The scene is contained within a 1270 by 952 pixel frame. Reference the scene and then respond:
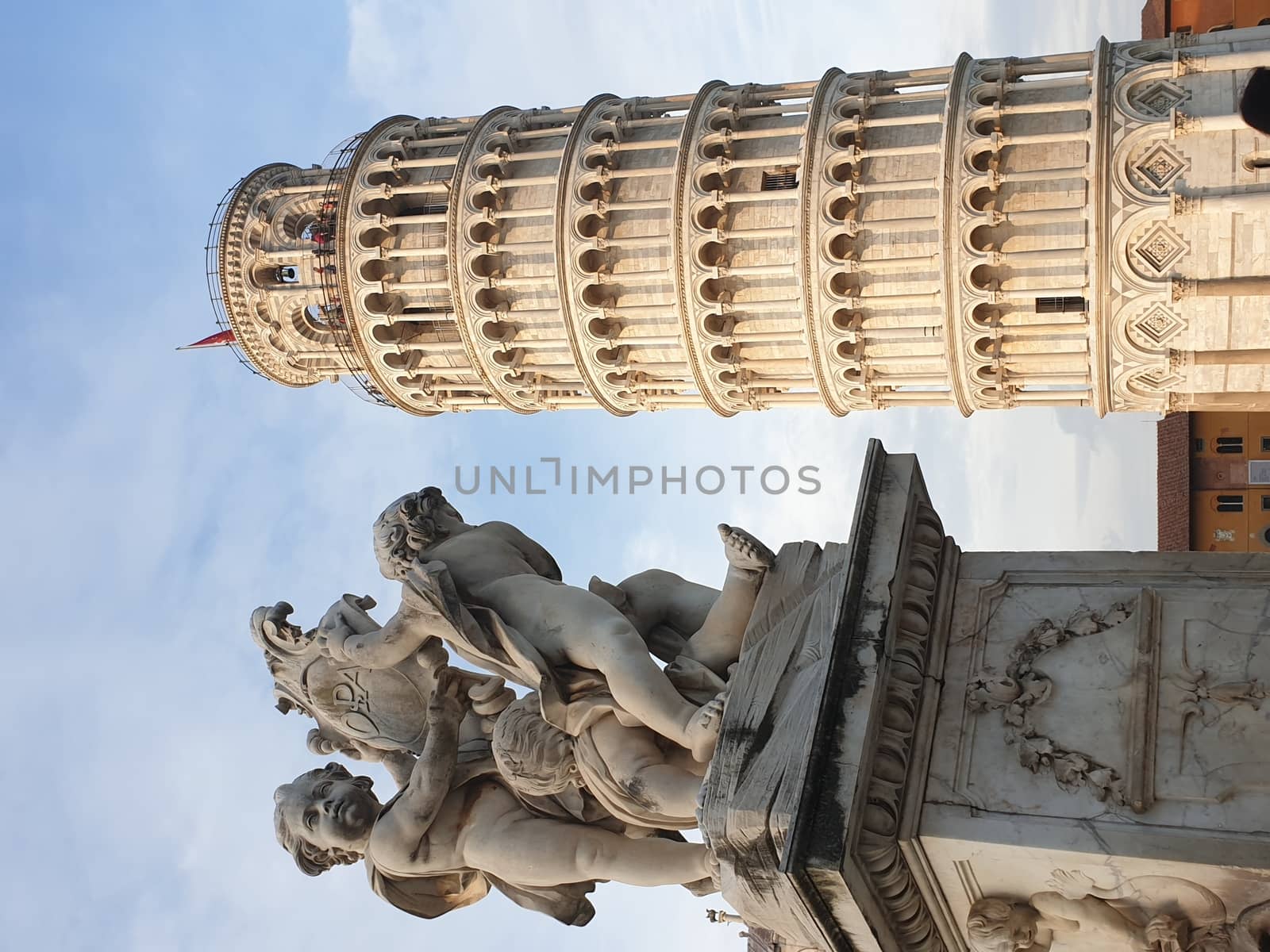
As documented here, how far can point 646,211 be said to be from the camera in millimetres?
26031

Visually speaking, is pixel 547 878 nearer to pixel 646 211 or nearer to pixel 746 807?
pixel 746 807

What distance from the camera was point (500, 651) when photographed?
304 inches

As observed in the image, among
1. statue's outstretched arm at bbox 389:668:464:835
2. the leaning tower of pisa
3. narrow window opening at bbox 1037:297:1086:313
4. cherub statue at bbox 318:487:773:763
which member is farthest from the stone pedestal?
narrow window opening at bbox 1037:297:1086:313

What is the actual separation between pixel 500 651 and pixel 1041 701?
3034 millimetres

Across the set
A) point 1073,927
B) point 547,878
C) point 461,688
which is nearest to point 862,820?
point 1073,927

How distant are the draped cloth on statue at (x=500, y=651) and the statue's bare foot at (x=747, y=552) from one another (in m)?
1.01

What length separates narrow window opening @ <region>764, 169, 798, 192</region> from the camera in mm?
25000

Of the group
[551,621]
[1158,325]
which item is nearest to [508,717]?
[551,621]

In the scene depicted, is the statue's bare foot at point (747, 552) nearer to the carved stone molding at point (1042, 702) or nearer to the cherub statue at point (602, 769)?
the cherub statue at point (602, 769)

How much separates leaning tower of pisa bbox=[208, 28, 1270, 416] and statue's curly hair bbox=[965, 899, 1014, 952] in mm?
17109

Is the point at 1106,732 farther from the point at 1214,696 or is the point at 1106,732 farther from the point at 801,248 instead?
the point at 801,248

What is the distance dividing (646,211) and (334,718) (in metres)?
18.5

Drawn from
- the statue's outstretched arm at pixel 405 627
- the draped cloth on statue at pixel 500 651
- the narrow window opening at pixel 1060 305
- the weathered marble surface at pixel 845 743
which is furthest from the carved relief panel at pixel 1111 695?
the narrow window opening at pixel 1060 305

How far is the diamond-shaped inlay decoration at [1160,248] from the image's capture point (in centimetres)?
2123
